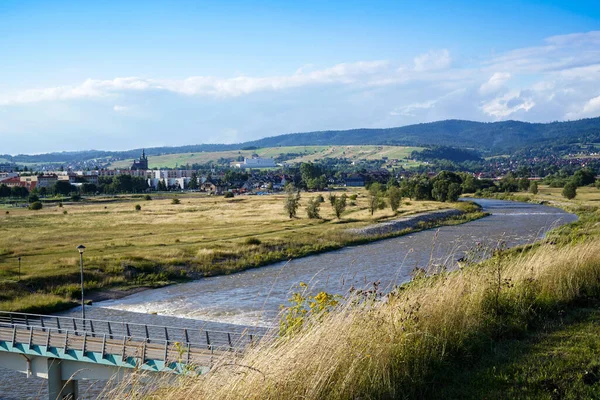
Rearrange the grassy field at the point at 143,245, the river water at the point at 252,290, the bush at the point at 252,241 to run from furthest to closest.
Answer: the bush at the point at 252,241, the grassy field at the point at 143,245, the river water at the point at 252,290

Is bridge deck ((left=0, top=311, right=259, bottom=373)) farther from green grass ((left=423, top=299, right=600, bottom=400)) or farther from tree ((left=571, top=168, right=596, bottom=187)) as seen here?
tree ((left=571, top=168, right=596, bottom=187))

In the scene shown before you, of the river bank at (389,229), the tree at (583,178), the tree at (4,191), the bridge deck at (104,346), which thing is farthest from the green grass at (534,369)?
the tree at (4,191)

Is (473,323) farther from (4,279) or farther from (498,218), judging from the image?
(498,218)

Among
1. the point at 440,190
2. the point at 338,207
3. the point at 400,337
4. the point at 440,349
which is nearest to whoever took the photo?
the point at 400,337

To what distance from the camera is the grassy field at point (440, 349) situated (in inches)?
231

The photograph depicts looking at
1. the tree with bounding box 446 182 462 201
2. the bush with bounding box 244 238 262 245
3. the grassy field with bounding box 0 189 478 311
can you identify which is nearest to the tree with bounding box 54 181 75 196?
the grassy field with bounding box 0 189 478 311

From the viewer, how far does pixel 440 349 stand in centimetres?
736

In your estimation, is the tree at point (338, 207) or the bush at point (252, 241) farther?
the tree at point (338, 207)

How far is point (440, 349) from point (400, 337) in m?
0.73

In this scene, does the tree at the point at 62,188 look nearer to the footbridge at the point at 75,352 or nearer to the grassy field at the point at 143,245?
the grassy field at the point at 143,245

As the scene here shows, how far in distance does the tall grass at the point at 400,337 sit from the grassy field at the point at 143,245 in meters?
29.9

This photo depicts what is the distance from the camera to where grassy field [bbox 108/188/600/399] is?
5.87 meters

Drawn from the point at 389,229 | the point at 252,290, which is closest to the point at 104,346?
the point at 252,290

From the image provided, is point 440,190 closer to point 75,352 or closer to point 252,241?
point 252,241
